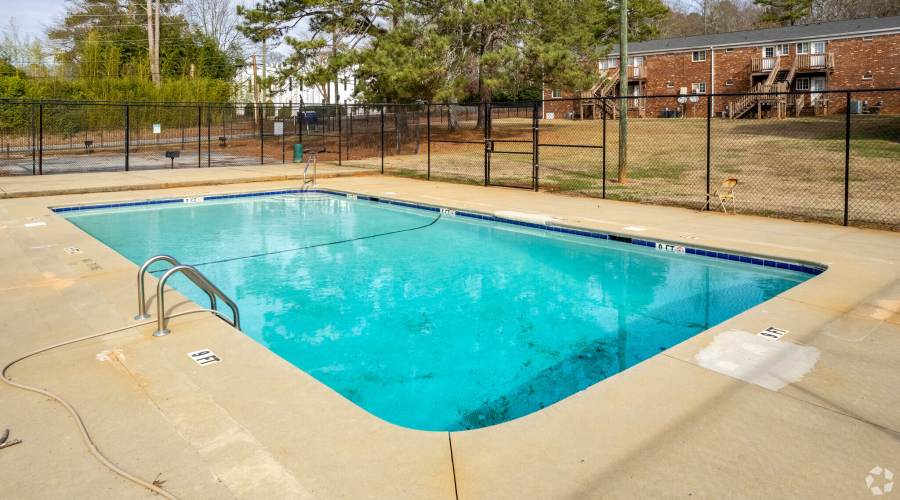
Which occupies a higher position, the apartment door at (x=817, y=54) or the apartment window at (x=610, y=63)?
the apartment window at (x=610, y=63)

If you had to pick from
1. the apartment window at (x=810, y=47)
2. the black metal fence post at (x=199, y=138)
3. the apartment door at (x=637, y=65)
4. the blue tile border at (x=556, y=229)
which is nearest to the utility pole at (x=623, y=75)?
the blue tile border at (x=556, y=229)

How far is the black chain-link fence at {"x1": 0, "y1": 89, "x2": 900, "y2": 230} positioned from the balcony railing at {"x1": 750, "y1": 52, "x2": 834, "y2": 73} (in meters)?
2.12

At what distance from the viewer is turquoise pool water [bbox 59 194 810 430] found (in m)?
4.96

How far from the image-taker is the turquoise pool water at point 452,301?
4.96m

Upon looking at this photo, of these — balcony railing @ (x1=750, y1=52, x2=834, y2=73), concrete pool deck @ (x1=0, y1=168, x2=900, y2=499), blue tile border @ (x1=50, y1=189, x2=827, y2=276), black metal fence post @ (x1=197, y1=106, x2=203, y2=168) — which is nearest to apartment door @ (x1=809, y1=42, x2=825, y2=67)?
balcony railing @ (x1=750, y1=52, x2=834, y2=73)

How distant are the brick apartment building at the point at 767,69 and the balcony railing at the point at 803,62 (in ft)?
0.17

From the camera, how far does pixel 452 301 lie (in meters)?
7.03

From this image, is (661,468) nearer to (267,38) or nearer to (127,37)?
(267,38)

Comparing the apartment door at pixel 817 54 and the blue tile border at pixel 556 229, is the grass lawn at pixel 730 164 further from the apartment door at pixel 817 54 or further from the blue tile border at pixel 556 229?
the apartment door at pixel 817 54

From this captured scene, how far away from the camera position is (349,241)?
998cm

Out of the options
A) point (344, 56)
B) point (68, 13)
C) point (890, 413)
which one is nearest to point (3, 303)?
point (890, 413)

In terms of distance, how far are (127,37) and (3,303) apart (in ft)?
145

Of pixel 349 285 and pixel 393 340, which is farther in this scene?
pixel 349 285

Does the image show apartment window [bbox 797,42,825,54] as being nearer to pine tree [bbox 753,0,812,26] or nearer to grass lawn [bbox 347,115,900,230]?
grass lawn [bbox 347,115,900,230]
